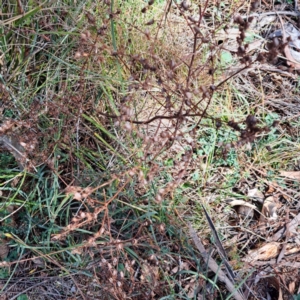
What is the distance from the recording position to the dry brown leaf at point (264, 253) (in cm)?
182

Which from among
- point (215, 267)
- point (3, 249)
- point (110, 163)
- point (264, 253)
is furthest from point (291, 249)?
point (3, 249)

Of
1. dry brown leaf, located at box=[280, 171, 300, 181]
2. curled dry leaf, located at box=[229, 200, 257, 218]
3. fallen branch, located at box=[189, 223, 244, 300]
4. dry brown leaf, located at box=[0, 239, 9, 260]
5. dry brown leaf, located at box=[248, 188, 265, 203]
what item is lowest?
dry brown leaf, located at box=[0, 239, 9, 260]

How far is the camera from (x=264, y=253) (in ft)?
6.00

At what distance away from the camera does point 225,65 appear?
2.21 metres

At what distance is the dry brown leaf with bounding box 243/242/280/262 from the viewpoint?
1818 mm

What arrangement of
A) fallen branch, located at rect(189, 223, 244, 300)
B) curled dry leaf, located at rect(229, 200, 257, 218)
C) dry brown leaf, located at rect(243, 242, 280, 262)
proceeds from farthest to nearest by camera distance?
curled dry leaf, located at rect(229, 200, 257, 218) < dry brown leaf, located at rect(243, 242, 280, 262) < fallen branch, located at rect(189, 223, 244, 300)

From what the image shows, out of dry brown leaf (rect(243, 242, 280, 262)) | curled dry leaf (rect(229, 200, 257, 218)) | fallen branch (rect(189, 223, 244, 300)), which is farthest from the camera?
curled dry leaf (rect(229, 200, 257, 218))

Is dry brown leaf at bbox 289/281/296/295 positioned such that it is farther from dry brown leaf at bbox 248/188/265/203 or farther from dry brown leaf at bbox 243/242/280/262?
dry brown leaf at bbox 248/188/265/203

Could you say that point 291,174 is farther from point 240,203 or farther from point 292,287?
point 292,287

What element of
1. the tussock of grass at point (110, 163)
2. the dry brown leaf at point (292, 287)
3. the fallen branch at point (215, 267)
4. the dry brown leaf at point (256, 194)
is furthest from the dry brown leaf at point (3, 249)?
the dry brown leaf at point (292, 287)

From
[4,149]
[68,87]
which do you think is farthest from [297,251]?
[4,149]

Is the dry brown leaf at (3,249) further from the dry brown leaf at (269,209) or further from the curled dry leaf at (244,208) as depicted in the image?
the dry brown leaf at (269,209)

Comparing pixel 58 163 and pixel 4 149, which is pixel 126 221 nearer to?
pixel 58 163

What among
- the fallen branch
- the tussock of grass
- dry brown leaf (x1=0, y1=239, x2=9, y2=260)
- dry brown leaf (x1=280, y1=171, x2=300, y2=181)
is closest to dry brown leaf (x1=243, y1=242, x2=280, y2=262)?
the tussock of grass
